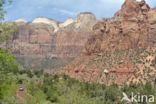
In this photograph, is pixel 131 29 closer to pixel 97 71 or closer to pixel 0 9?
pixel 97 71

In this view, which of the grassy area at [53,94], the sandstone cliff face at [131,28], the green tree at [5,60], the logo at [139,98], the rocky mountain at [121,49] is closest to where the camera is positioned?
the green tree at [5,60]

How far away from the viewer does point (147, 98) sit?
4666cm

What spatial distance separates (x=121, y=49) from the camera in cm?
9644

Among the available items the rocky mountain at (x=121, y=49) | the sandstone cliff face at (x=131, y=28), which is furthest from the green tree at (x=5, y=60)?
the sandstone cliff face at (x=131, y=28)

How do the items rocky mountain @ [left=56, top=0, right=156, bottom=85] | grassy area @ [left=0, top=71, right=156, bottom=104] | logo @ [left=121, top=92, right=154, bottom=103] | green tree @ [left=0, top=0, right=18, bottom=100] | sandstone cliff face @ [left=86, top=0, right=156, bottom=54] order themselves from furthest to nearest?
sandstone cliff face @ [left=86, top=0, right=156, bottom=54] < rocky mountain @ [left=56, top=0, right=156, bottom=85] < logo @ [left=121, top=92, right=154, bottom=103] < grassy area @ [left=0, top=71, right=156, bottom=104] < green tree @ [left=0, top=0, right=18, bottom=100]

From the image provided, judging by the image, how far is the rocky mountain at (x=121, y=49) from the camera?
83.1 metres

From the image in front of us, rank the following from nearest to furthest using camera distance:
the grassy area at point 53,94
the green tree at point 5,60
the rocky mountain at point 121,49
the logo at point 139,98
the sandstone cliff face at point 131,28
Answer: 1. the green tree at point 5,60
2. the grassy area at point 53,94
3. the logo at point 139,98
4. the rocky mountain at point 121,49
5. the sandstone cliff face at point 131,28

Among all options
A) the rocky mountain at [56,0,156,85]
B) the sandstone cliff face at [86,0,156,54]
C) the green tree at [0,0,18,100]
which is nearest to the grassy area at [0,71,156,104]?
the green tree at [0,0,18,100]

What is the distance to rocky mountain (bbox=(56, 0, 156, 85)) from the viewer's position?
83062 millimetres

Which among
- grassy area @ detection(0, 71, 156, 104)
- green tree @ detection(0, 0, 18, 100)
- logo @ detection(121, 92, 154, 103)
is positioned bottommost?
logo @ detection(121, 92, 154, 103)

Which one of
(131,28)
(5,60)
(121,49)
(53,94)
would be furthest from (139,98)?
(131,28)

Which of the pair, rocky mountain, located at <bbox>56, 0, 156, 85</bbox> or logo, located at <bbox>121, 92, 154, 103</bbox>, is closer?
logo, located at <bbox>121, 92, 154, 103</bbox>

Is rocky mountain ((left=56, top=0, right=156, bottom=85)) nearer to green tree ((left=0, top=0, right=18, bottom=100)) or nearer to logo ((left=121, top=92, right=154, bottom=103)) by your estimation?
logo ((left=121, top=92, right=154, bottom=103))

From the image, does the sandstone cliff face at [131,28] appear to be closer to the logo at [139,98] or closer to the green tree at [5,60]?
the logo at [139,98]
